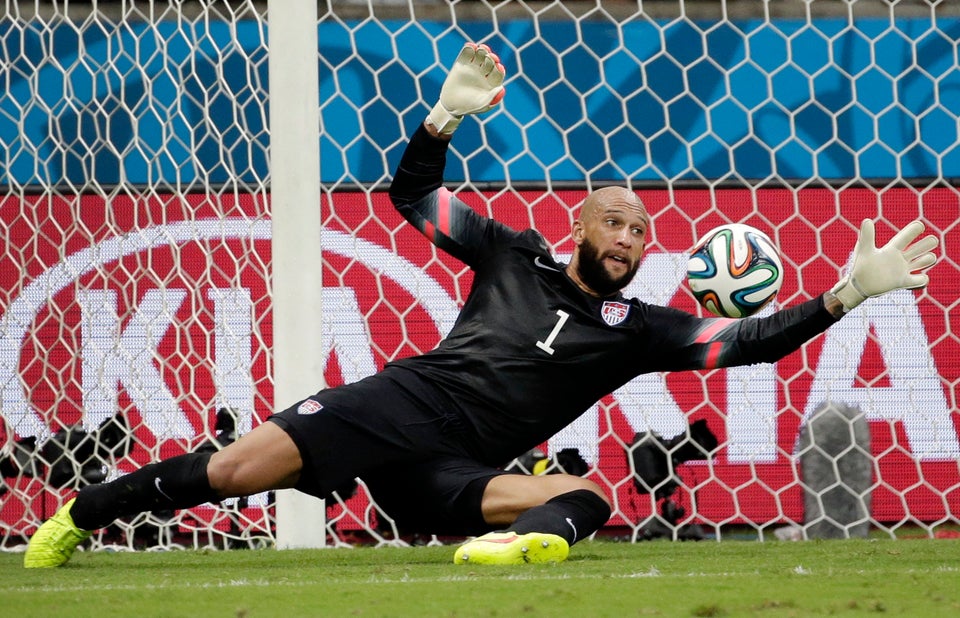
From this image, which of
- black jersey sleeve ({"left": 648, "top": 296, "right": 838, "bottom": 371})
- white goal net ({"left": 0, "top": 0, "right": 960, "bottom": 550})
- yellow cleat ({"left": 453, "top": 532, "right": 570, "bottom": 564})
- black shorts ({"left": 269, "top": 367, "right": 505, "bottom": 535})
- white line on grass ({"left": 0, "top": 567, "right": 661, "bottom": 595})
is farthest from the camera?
white goal net ({"left": 0, "top": 0, "right": 960, "bottom": 550})

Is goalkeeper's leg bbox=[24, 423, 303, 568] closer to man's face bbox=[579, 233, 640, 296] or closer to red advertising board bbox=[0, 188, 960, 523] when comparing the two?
man's face bbox=[579, 233, 640, 296]

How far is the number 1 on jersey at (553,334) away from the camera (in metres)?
4.25

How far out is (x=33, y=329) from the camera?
5.75 metres

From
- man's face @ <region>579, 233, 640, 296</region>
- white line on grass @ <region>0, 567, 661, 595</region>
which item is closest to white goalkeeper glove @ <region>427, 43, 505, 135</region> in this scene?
man's face @ <region>579, 233, 640, 296</region>

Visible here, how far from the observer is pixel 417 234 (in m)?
5.80

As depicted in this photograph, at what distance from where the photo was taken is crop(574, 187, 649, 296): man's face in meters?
4.26

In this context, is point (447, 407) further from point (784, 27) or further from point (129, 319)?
point (784, 27)

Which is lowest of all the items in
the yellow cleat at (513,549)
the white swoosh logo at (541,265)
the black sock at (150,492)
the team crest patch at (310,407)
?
the yellow cleat at (513,549)

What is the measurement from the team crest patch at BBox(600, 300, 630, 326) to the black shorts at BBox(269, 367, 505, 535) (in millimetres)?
582

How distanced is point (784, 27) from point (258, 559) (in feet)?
11.4

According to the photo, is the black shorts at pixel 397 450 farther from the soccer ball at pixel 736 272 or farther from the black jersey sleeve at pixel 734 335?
the soccer ball at pixel 736 272

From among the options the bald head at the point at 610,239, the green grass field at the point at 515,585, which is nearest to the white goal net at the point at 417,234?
the green grass field at the point at 515,585

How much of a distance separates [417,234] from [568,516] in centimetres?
217

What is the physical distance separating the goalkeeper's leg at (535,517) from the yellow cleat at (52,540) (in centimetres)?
130
